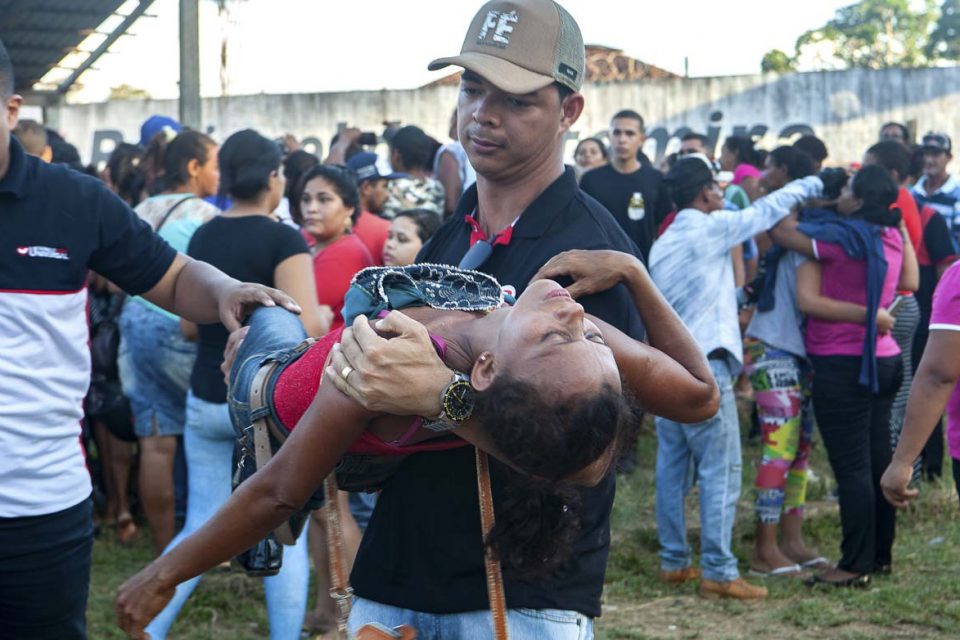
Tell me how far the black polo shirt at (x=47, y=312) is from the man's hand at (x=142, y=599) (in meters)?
0.94

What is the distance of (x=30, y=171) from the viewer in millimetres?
3074

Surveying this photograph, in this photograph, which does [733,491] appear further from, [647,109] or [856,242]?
[647,109]

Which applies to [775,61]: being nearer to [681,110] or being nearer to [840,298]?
[681,110]

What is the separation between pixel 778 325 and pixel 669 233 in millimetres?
817

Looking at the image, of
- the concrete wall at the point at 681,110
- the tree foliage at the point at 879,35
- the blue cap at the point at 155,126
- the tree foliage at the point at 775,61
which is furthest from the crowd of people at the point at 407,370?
the tree foliage at the point at 879,35

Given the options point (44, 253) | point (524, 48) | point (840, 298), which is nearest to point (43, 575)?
point (44, 253)

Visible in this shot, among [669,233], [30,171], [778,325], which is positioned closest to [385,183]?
[669,233]

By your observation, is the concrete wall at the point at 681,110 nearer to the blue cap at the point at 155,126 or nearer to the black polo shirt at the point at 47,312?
the blue cap at the point at 155,126

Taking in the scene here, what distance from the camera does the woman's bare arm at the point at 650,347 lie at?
2.29 metres

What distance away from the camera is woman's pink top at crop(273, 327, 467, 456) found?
2260mm

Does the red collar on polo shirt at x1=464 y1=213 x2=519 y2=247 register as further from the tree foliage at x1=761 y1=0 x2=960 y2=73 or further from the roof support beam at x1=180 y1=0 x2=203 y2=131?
the tree foliage at x1=761 y1=0 x2=960 y2=73

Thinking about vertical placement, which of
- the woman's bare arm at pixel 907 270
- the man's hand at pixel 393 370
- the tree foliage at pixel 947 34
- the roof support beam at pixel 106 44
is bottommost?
the woman's bare arm at pixel 907 270

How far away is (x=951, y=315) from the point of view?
3855 mm

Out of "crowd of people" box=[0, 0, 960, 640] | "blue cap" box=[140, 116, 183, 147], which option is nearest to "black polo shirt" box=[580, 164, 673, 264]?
"crowd of people" box=[0, 0, 960, 640]
